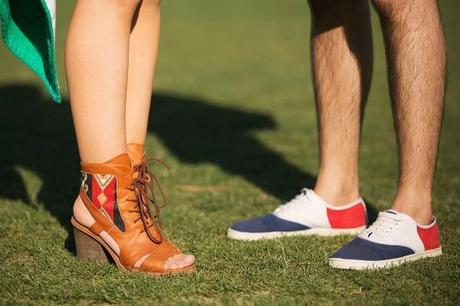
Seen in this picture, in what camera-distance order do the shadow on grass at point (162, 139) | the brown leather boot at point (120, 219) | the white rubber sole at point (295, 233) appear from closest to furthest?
the brown leather boot at point (120, 219)
the white rubber sole at point (295, 233)
the shadow on grass at point (162, 139)

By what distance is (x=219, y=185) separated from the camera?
307 cm

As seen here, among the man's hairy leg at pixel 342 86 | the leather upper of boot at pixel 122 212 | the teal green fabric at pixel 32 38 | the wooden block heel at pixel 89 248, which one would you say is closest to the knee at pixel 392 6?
the man's hairy leg at pixel 342 86

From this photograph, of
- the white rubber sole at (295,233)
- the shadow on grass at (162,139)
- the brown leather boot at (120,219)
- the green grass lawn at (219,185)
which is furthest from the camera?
the shadow on grass at (162,139)

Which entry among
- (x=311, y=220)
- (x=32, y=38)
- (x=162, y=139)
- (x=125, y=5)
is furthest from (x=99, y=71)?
(x=162, y=139)

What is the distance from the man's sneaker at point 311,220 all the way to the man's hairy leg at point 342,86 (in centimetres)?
4

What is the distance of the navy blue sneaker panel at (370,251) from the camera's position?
1.90 metres

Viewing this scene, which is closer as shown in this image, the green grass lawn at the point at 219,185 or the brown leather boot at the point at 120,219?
the green grass lawn at the point at 219,185

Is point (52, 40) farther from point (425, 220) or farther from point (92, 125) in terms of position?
point (425, 220)

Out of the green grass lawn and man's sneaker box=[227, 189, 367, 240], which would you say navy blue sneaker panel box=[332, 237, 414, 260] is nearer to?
the green grass lawn

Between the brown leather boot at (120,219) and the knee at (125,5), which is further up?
the knee at (125,5)

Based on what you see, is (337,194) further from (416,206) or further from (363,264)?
(363,264)

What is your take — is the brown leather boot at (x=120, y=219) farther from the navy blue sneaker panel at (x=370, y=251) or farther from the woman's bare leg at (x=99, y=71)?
the navy blue sneaker panel at (x=370, y=251)

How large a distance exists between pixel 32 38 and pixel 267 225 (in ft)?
3.13

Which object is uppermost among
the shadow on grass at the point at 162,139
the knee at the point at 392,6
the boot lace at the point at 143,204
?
the knee at the point at 392,6
